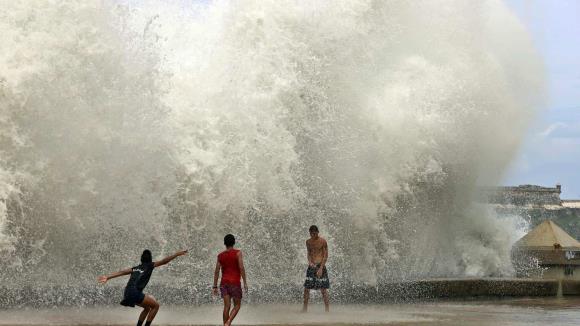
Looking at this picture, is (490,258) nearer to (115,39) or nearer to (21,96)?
(115,39)

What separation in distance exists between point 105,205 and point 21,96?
192cm

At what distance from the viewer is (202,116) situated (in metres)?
16.0

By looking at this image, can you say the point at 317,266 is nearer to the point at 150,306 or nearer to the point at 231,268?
the point at 231,268

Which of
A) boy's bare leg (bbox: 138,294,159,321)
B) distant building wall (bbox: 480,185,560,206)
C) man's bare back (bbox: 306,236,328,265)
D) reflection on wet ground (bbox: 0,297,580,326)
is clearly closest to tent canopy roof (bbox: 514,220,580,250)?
reflection on wet ground (bbox: 0,297,580,326)

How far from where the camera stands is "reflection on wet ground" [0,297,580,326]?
392 inches

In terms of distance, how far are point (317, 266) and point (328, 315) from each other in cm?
92

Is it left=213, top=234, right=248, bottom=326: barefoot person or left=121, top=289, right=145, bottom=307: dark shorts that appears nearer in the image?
left=121, top=289, right=145, bottom=307: dark shorts

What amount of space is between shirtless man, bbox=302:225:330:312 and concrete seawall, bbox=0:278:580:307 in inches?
38.8

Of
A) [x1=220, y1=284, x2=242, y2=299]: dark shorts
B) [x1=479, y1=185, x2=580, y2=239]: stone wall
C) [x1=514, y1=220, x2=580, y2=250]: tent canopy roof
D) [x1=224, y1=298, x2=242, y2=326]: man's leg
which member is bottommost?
[x1=224, y1=298, x2=242, y2=326]: man's leg

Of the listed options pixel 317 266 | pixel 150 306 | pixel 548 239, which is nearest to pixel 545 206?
pixel 548 239

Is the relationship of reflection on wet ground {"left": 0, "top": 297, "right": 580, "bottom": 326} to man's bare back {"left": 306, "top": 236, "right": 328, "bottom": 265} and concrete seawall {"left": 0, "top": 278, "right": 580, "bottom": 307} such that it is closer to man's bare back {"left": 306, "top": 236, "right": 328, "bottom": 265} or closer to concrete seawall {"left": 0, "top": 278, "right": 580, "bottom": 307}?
concrete seawall {"left": 0, "top": 278, "right": 580, "bottom": 307}

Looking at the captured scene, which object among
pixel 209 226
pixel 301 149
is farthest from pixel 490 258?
pixel 209 226

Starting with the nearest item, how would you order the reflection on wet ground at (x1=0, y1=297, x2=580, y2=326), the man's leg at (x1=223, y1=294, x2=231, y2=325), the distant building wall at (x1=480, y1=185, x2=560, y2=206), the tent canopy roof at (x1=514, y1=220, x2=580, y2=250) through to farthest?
the man's leg at (x1=223, y1=294, x2=231, y2=325), the reflection on wet ground at (x1=0, y1=297, x2=580, y2=326), the tent canopy roof at (x1=514, y1=220, x2=580, y2=250), the distant building wall at (x1=480, y1=185, x2=560, y2=206)

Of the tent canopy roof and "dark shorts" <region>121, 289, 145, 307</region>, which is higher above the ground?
the tent canopy roof
